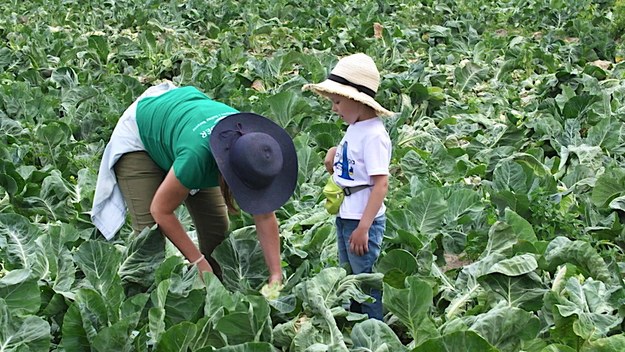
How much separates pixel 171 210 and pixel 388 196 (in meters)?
2.06

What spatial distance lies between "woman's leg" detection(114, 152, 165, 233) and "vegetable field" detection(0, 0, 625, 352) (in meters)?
0.15

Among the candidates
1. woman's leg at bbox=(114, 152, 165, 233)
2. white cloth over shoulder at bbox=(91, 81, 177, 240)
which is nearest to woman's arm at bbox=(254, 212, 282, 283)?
woman's leg at bbox=(114, 152, 165, 233)

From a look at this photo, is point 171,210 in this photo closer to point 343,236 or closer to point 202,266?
point 202,266

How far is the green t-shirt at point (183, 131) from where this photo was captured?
360 cm

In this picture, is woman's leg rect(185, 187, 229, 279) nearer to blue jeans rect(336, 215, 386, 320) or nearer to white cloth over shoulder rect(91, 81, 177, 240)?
white cloth over shoulder rect(91, 81, 177, 240)

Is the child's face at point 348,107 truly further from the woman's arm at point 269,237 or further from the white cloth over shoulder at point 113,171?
the white cloth over shoulder at point 113,171

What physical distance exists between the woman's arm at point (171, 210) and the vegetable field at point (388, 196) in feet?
0.35

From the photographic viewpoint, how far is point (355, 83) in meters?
3.95

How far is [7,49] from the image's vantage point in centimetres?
915

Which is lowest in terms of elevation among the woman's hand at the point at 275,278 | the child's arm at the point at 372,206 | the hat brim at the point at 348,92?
the woman's hand at the point at 275,278

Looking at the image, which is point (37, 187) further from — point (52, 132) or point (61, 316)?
point (61, 316)

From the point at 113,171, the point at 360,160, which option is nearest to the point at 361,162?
the point at 360,160

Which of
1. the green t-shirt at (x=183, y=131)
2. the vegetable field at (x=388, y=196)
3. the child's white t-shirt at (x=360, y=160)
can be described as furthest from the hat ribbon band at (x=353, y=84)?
the vegetable field at (x=388, y=196)

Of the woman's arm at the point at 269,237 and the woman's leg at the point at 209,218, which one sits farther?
the woman's leg at the point at 209,218
